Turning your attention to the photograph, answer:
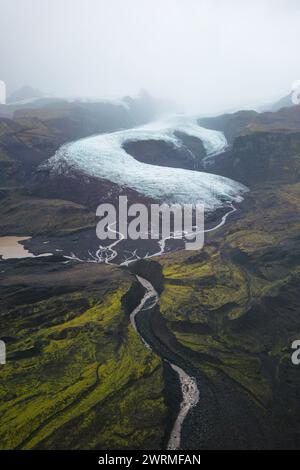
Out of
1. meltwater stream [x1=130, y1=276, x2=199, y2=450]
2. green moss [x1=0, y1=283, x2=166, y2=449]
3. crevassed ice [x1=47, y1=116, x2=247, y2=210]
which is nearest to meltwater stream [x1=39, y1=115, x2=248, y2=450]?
crevassed ice [x1=47, y1=116, x2=247, y2=210]

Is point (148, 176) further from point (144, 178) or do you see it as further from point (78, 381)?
point (78, 381)

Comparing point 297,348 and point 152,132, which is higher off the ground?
point 152,132

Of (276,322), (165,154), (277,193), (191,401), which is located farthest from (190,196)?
(191,401)

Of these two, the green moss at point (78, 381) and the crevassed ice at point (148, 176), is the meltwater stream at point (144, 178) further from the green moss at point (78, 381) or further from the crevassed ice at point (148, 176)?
the green moss at point (78, 381)

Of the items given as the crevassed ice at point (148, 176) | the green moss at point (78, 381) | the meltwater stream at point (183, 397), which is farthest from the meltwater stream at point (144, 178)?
the meltwater stream at point (183, 397)

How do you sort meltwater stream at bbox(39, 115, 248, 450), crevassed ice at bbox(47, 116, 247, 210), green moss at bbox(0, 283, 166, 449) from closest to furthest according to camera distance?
green moss at bbox(0, 283, 166, 449), meltwater stream at bbox(39, 115, 248, 450), crevassed ice at bbox(47, 116, 247, 210)

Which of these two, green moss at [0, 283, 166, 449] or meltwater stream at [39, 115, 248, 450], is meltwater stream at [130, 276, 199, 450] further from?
meltwater stream at [39, 115, 248, 450]

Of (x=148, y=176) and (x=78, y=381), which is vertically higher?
(x=148, y=176)

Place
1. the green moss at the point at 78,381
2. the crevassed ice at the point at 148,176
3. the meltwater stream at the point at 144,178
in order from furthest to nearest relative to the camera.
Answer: the crevassed ice at the point at 148,176, the meltwater stream at the point at 144,178, the green moss at the point at 78,381

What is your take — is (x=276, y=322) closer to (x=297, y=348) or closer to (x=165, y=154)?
(x=297, y=348)

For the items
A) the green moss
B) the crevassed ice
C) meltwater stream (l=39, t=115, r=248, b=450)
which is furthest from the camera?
the crevassed ice

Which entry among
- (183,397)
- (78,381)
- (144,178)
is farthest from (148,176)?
(183,397)
